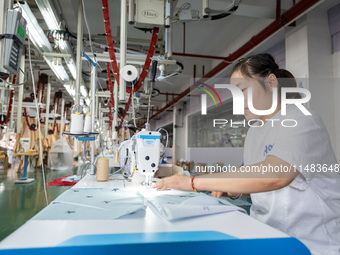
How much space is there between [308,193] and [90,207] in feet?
2.92

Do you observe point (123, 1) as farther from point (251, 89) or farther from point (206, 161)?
point (206, 161)

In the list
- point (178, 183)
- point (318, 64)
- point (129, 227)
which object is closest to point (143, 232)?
point (129, 227)

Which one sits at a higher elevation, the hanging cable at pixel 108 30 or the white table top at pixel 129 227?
the hanging cable at pixel 108 30

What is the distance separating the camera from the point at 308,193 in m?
1.04

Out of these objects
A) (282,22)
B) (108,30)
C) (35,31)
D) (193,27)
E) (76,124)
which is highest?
(193,27)

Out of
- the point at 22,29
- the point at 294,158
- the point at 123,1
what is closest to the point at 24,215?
the point at 22,29

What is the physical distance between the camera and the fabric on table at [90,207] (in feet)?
2.88

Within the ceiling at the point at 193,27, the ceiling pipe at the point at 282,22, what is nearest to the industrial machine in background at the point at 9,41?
the ceiling at the point at 193,27

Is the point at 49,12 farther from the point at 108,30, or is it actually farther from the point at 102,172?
the point at 102,172

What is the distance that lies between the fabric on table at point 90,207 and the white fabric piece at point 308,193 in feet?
1.92

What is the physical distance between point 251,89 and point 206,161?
703 centimetres

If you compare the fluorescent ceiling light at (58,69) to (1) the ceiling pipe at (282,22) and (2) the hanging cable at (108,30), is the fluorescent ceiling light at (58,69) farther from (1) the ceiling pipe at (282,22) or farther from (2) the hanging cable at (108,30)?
(1) the ceiling pipe at (282,22)

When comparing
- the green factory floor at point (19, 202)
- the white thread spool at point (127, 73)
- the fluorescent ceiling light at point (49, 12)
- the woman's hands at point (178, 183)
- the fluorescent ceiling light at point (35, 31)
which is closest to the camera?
the woman's hands at point (178, 183)

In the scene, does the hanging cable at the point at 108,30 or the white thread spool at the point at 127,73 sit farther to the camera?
the hanging cable at the point at 108,30
